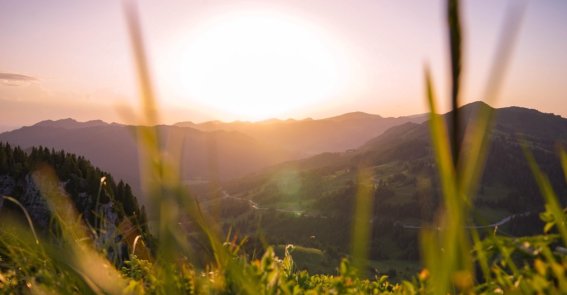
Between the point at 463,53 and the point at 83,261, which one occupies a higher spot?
the point at 463,53

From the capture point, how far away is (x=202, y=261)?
10.2ft

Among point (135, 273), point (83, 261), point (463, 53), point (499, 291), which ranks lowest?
point (135, 273)

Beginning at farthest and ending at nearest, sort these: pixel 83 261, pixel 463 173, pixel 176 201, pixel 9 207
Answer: pixel 9 207 → pixel 83 261 → pixel 176 201 → pixel 463 173

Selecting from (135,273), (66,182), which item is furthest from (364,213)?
(66,182)

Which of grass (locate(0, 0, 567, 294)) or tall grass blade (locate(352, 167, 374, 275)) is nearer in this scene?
grass (locate(0, 0, 567, 294))

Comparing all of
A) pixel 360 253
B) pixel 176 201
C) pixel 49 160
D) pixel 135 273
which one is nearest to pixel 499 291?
pixel 360 253

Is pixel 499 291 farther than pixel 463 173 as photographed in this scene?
Yes

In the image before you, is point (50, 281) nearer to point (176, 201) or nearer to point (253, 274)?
point (253, 274)

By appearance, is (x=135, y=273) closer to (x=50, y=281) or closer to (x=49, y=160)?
(x=50, y=281)

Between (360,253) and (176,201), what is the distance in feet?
2.75

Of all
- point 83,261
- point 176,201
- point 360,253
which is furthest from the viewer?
point 83,261

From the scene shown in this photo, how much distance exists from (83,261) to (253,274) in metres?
0.81

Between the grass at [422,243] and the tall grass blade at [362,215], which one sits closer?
the grass at [422,243]

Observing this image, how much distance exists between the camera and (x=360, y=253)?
1932 mm
